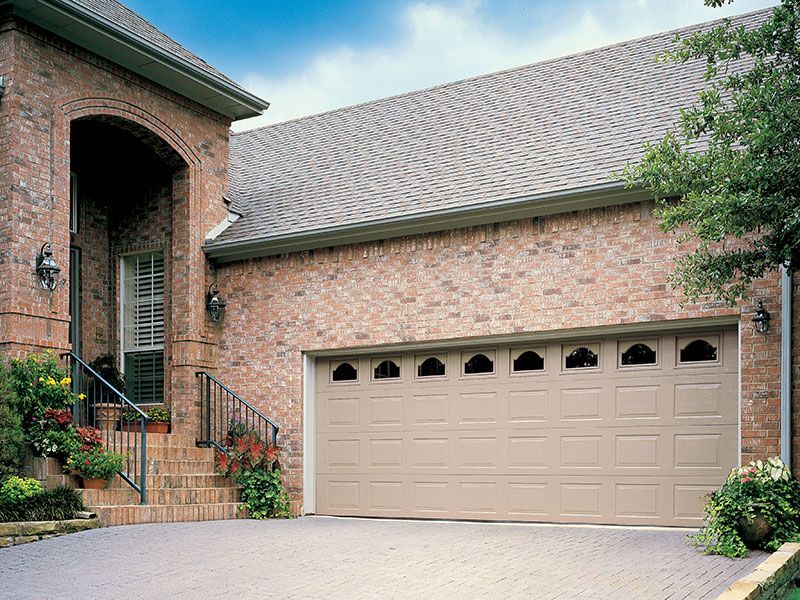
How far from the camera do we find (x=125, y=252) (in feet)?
48.2

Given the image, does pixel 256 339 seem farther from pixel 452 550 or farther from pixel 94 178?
pixel 452 550

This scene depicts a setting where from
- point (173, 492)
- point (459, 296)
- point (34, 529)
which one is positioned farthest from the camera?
point (459, 296)

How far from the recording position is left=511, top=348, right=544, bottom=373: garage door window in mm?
11773

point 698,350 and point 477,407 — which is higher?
point 698,350

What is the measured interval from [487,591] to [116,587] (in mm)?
3012

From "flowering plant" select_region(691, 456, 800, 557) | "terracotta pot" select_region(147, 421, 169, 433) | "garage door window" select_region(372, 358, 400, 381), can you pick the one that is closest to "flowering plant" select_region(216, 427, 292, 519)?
"terracotta pot" select_region(147, 421, 169, 433)

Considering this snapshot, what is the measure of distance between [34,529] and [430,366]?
5396 millimetres

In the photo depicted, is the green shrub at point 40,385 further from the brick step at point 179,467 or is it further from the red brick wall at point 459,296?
the red brick wall at point 459,296

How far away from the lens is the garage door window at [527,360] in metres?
11.8

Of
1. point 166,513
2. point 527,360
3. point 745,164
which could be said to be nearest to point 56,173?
point 166,513

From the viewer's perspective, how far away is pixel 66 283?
38.4 ft

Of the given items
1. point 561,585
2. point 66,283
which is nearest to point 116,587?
point 561,585

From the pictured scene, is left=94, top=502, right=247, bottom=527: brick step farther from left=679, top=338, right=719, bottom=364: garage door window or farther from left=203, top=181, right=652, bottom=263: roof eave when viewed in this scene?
left=679, top=338, right=719, bottom=364: garage door window

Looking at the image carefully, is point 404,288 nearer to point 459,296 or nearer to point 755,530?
point 459,296
